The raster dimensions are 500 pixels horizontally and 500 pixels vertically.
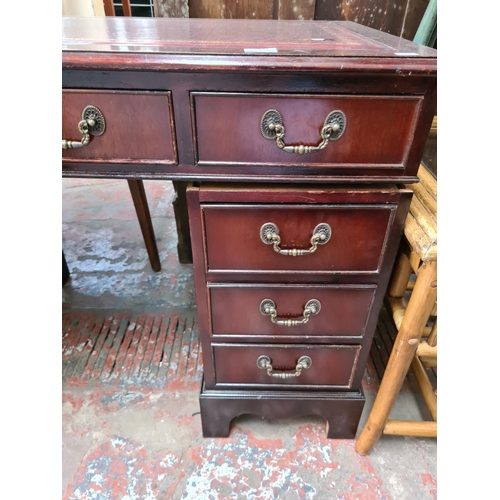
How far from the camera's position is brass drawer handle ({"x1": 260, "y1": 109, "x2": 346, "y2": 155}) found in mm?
588

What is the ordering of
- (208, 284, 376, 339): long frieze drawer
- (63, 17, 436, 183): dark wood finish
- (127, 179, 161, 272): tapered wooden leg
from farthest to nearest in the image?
(127, 179, 161, 272): tapered wooden leg, (208, 284, 376, 339): long frieze drawer, (63, 17, 436, 183): dark wood finish

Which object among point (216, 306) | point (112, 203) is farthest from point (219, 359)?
point (112, 203)

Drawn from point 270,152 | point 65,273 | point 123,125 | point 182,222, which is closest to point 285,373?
point 270,152

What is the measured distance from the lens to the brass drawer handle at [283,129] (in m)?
0.59

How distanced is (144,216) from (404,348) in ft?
3.40

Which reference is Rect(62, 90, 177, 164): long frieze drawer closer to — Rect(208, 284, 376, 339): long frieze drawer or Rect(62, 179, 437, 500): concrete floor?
Rect(208, 284, 376, 339): long frieze drawer

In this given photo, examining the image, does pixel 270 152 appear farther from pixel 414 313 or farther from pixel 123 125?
pixel 414 313

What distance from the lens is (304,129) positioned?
60cm

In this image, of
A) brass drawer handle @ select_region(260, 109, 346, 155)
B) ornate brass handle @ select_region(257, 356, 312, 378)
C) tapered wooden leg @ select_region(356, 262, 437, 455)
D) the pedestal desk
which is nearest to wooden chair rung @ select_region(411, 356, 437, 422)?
tapered wooden leg @ select_region(356, 262, 437, 455)

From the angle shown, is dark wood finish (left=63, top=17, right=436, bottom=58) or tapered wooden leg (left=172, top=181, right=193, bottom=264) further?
tapered wooden leg (left=172, top=181, right=193, bottom=264)

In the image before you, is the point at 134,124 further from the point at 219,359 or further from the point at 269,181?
the point at 219,359

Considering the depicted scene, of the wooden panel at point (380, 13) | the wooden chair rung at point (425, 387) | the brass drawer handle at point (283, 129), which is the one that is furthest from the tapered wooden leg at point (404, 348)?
the wooden panel at point (380, 13)

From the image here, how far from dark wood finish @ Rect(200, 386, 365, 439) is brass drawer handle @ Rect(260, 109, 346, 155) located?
2.01 feet

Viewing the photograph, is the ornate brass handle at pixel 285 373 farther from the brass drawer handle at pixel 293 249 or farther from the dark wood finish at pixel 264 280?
the brass drawer handle at pixel 293 249
